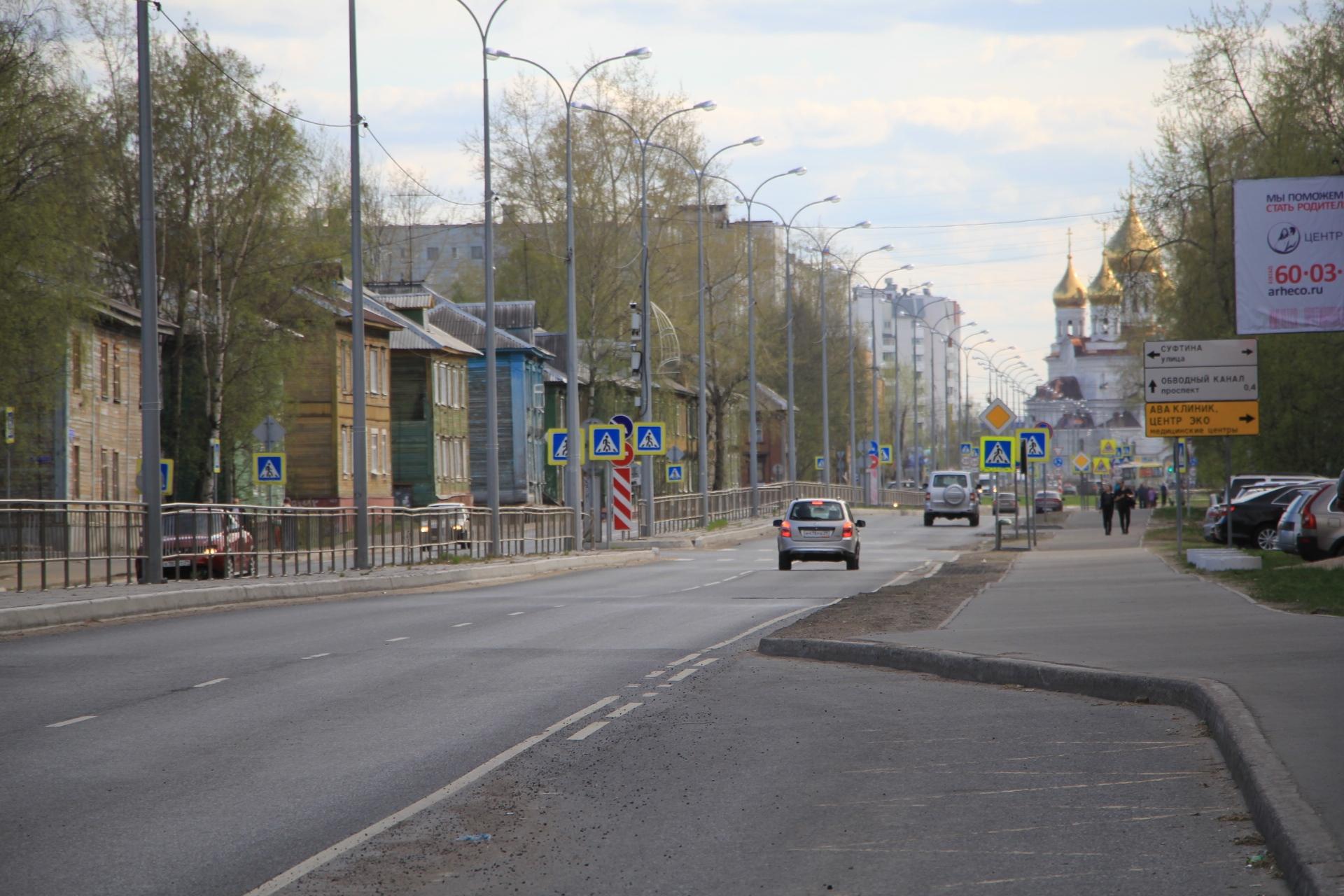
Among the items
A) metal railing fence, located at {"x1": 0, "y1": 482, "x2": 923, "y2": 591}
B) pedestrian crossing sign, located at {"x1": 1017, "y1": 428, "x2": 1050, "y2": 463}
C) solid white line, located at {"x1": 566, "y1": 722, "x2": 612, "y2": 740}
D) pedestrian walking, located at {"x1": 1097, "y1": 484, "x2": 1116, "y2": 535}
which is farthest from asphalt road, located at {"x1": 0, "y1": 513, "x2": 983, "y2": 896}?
pedestrian walking, located at {"x1": 1097, "y1": 484, "x2": 1116, "y2": 535}

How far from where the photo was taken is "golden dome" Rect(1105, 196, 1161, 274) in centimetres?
5359

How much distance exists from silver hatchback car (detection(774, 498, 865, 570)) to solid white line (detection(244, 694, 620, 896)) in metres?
27.0

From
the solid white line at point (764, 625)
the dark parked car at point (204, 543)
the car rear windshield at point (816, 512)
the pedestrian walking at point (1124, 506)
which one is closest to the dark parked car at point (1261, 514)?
the car rear windshield at point (816, 512)

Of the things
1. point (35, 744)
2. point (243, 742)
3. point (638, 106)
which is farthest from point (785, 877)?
point (638, 106)

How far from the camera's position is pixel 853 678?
14.9 metres

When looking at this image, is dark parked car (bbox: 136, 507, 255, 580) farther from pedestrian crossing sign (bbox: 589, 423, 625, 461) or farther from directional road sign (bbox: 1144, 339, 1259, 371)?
directional road sign (bbox: 1144, 339, 1259, 371)

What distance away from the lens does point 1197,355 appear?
97.7 ft

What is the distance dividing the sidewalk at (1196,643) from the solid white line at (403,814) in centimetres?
387

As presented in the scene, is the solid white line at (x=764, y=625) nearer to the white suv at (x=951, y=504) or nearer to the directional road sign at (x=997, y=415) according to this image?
the directional road sign at (x=997, y=415)

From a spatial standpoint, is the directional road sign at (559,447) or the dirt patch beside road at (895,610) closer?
the dirt patch beside road at (895,610)

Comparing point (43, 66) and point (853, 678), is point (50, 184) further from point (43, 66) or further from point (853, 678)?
point (853, 678)

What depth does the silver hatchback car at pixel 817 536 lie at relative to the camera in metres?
39.1

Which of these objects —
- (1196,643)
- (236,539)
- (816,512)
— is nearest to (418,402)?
(816,512)

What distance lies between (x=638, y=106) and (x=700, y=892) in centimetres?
5980
